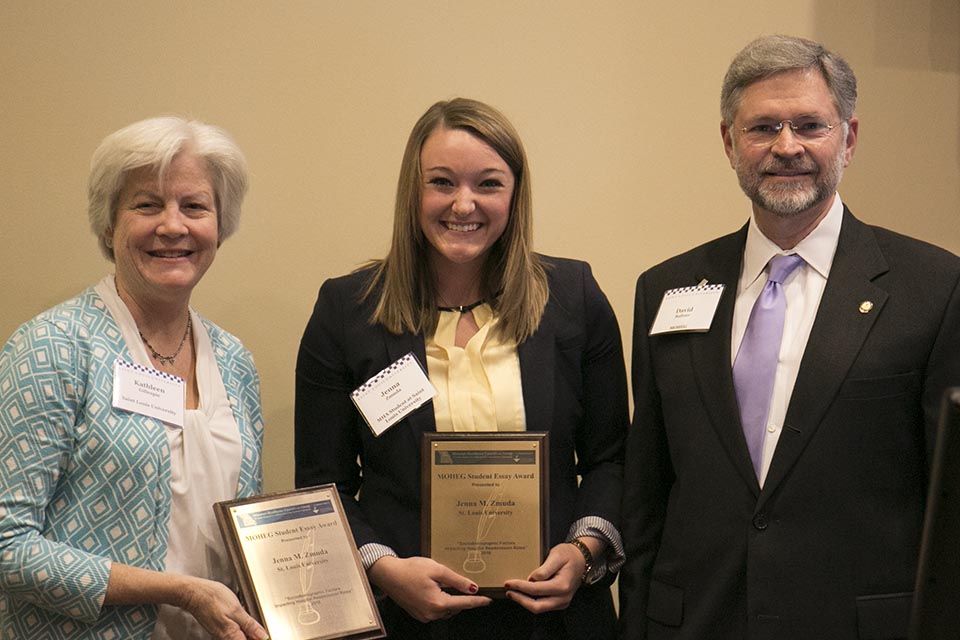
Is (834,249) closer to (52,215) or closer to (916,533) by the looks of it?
(916,533)

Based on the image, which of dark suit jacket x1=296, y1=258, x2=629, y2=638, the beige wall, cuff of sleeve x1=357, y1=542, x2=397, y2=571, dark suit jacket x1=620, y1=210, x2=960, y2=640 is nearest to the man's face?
dark suit jacket x1=620, y1=210, x2=960, y2=640

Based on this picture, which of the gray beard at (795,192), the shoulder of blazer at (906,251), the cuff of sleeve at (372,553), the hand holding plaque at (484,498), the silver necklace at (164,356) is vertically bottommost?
the cuff of sleeve at (372,553)

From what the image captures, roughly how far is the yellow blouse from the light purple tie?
53cm

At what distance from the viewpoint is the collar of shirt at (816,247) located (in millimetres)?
2299

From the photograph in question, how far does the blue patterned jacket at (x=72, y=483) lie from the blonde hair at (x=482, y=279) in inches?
25.4

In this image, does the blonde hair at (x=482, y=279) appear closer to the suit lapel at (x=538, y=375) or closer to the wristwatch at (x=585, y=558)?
the suit lapel at (x=538, y=375)

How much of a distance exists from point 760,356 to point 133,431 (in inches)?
52.0

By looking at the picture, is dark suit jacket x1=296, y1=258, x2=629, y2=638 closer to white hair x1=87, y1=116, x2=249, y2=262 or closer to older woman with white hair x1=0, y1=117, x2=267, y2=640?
older woman with white hair x1=0, y1=117, x2=267, y2=640

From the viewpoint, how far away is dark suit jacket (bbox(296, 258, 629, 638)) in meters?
2.53

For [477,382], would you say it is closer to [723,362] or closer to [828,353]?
[723,362]

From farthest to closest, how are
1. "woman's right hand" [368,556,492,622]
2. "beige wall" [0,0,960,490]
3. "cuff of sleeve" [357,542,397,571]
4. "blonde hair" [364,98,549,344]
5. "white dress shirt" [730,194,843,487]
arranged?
"beige wall" [0,0,960,490]
"blonde hair" [364,98,549,344]
"cuff of sleeve" [357,542,397,571]
"woman's right hand" [368,556,492,622]
"white dress shirt" [730,194,843,487]

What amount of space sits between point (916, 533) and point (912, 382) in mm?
308

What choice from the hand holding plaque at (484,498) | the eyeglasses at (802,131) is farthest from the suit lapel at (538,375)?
the eyeglasses at (802,131)

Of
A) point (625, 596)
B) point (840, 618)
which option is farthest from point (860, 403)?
point (625, 596)
